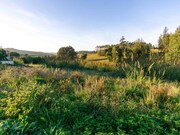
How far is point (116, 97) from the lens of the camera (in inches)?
182

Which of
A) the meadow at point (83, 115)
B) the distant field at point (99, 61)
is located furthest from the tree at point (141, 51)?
the meadow at point (83, 115)

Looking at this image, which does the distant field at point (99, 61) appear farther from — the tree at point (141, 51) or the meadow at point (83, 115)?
the meadow at point (83, 115)

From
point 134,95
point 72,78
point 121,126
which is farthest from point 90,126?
point 72,78

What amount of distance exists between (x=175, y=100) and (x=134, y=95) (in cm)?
93

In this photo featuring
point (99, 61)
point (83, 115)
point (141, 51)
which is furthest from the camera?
point (99, 61)

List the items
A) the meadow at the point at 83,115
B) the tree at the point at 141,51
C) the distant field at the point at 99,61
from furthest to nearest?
the distant field at the point at 99,61
the tree at the point at 141,51
the meadow at the point at 83,115

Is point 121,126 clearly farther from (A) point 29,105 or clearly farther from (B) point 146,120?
(A) point 29,105

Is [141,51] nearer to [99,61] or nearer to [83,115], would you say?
[99,61]

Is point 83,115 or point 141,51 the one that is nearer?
point 83,115

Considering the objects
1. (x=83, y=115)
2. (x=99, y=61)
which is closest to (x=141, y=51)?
(x=99, y=61)

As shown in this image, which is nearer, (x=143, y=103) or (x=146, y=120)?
(x=146, y=120)

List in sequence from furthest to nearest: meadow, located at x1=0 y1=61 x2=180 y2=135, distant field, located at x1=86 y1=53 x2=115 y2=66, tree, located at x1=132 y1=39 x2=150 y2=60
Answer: distant field, located at x1=86 y1=53 x2=115 y2=66, tree, located at x1=132 y1=39 x2=150 y2=60, meadow, located at x1=0 y1=61 x2=180 y2=135

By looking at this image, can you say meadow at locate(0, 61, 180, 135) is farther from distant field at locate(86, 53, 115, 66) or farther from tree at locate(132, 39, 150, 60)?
distant field at locate(86, 53, 115, 66)

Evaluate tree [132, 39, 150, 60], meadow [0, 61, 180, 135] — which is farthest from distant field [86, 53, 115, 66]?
meadow [0, 61, 180, 135]
